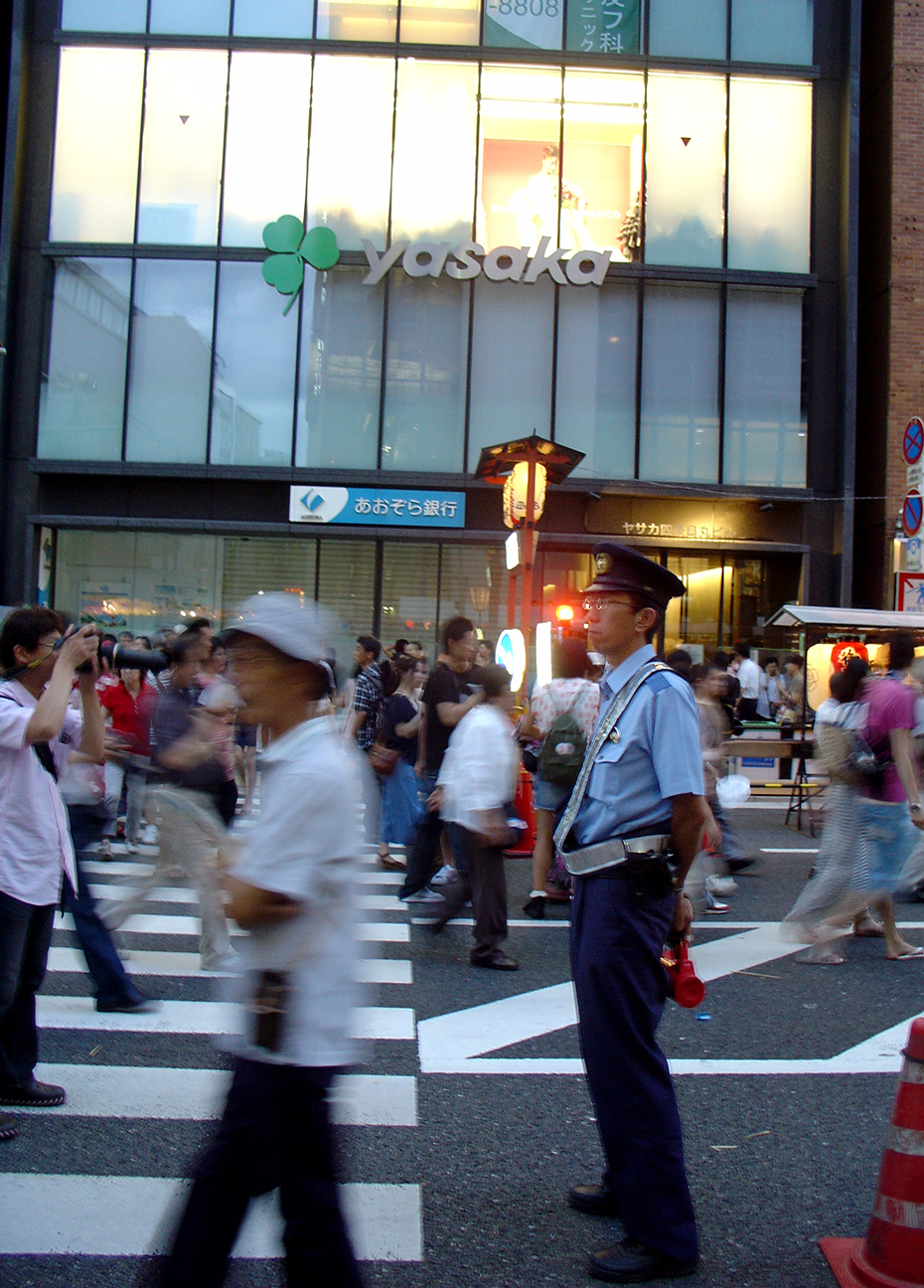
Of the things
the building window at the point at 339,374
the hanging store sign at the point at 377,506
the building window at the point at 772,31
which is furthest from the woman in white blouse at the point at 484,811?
the building window at the point at 772,31

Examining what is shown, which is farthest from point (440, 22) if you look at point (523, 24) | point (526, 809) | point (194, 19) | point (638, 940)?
point (638, 940)

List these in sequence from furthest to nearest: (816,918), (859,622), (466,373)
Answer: (466,373)
(859,622)
(816,918)

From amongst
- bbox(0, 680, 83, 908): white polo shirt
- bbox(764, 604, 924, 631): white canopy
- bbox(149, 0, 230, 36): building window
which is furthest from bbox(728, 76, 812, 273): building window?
bbox(0, 680, 83, 908): white polo shirt

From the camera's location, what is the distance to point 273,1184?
227 cm

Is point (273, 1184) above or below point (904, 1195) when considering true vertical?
above

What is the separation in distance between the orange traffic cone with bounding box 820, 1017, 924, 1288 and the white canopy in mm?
11686

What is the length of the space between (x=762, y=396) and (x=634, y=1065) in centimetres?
1990

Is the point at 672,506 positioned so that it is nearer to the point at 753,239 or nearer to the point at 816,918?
the point at 753,239

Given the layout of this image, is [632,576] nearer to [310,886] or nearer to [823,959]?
[310,886]

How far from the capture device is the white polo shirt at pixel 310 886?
7.43 feet

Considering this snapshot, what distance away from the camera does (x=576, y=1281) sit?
3.10 meters

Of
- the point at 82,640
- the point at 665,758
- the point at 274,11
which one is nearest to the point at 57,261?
the point at 274,11

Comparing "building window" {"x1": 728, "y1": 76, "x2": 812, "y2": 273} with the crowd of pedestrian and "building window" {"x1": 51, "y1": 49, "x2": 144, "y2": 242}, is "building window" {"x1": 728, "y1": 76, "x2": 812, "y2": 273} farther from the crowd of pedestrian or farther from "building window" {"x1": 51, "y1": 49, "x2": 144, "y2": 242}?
the crowd of pedestrian

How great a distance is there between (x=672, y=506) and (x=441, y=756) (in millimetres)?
14251
